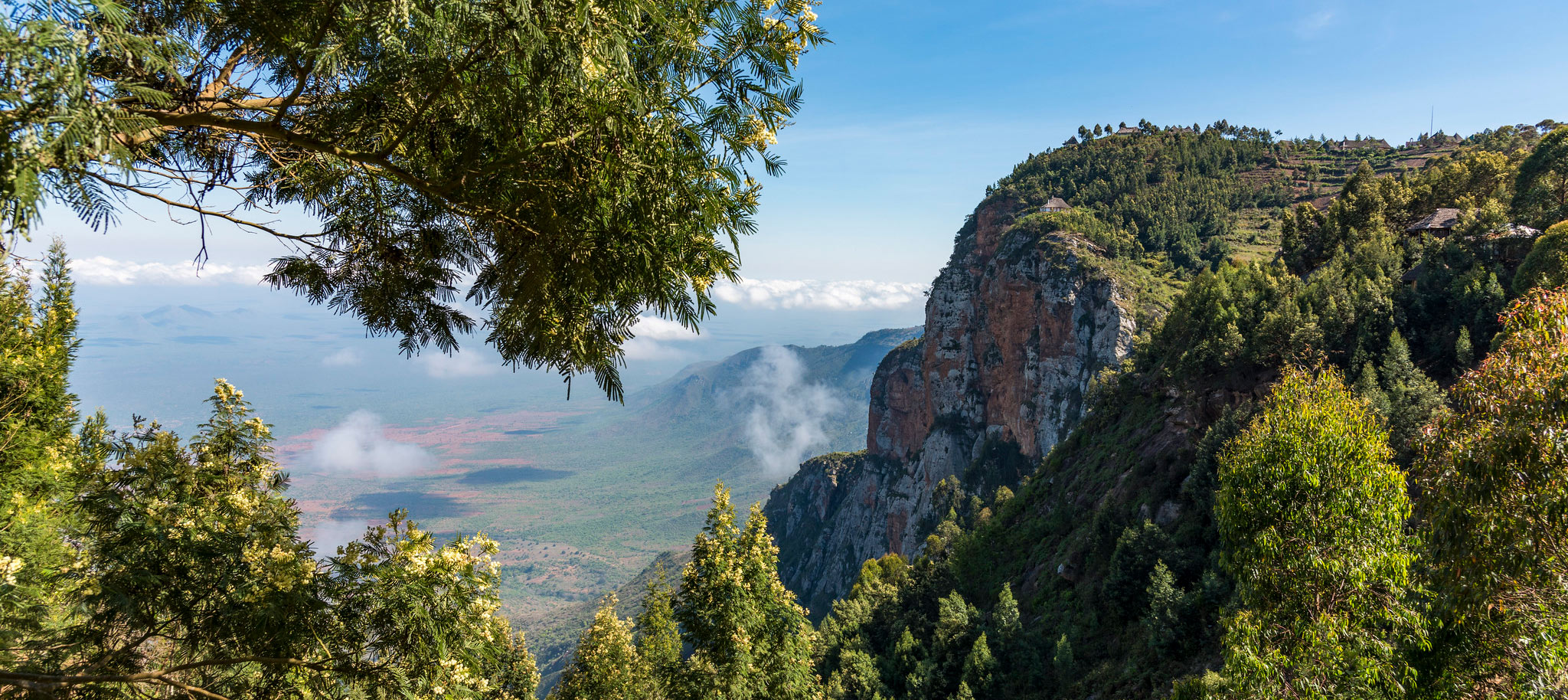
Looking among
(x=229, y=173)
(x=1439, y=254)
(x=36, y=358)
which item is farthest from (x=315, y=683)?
(x=1439, y=254)

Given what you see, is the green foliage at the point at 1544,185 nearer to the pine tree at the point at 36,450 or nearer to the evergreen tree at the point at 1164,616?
the evergreen tree at the point at 1164,616

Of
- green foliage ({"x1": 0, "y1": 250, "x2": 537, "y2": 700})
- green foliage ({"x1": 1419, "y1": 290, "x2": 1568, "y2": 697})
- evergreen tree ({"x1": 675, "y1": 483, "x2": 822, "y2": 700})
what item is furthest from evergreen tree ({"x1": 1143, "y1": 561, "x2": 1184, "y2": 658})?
green foliage ({"x1": 0, "y1": 250, "x2": 537, "y2": 700})

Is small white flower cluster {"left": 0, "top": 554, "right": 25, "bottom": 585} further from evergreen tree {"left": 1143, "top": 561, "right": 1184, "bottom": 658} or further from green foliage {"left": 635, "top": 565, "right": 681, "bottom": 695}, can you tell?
evergreen tree {"left": 1143, "top": 561, "right": 1184, "bottom": 658}

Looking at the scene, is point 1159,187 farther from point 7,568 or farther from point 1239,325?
point 7,568

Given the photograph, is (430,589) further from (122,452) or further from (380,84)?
(122,452)

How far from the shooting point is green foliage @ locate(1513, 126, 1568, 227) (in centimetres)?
3341

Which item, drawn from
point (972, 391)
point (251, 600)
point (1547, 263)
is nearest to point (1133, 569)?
point (1547, 263)

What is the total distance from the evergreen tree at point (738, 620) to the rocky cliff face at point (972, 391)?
66732 millimetres

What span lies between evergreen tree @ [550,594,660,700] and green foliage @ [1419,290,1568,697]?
18325 millimetres

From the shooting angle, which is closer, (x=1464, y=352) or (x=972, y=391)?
(x=1464, y=352)

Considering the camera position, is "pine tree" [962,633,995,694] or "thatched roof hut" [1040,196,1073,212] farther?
"thatched roof hut" [1040,196,1073,212]

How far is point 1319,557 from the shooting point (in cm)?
978

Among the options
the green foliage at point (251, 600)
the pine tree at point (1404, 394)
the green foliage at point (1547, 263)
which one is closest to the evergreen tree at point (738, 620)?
the green foliage at point (251, 600)

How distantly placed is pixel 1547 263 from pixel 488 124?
128 ft
